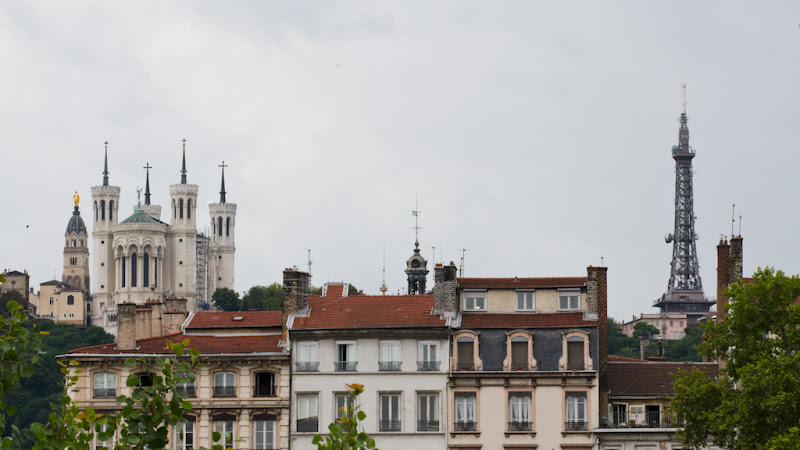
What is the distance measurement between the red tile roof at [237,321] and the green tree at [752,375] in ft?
73.5

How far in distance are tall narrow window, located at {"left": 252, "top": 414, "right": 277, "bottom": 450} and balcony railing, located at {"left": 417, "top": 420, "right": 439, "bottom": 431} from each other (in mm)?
6486

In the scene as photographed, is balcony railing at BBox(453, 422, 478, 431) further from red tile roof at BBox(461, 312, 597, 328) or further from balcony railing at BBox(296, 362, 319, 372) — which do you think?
balcony railing at BBox(296, 362, 319, 372)

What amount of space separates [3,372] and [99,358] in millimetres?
49318

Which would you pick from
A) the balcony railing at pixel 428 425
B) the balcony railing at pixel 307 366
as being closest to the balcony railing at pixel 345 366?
the balcony railing at pixel 307 366

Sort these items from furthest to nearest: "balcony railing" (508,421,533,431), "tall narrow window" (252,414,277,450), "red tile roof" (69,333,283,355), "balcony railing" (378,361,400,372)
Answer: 1. "red tile roof" (69,333,283,355)
2. "balcony railing" (378,361,400,372)
3. "tall narrow window" (252,414,277,450)
4. "balcony railing" (508,421,533,431)

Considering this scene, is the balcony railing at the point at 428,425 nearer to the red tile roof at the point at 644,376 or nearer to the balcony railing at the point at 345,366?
the balcony railing at the point at 345,366

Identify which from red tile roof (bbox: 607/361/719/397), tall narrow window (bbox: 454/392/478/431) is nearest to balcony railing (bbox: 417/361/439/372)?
tall narrow window (bbox: 454/392/478/431)

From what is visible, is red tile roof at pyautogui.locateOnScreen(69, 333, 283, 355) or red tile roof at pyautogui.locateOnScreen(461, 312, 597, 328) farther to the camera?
red tile roof at pyautogui.locateOnScreen(69, 333, 283, 355)

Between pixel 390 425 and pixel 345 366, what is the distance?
339 centimetres

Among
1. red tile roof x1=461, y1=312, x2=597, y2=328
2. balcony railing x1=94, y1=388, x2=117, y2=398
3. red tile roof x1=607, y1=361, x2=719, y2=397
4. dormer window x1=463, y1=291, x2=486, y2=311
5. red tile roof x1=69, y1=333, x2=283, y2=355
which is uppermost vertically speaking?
dormer window x1=463, y1=291, x2=486, y2=311

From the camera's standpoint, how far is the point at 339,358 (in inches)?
2928

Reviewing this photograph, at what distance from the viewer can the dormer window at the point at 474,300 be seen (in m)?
75.4

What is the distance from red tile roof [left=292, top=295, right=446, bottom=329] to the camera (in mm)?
74500

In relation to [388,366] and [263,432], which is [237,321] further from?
[388,366]
